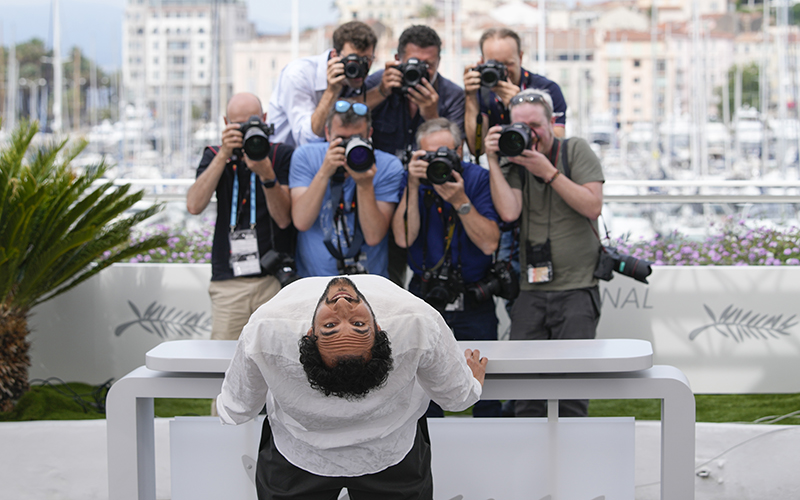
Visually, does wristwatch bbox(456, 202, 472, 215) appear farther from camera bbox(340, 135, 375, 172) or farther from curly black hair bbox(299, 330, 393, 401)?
curly black hair bbox(299, 330, 393, 401)

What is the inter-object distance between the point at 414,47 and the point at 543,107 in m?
0.60

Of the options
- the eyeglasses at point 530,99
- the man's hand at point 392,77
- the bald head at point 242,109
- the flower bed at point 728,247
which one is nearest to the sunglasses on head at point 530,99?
the eyeglasses at point 530,99

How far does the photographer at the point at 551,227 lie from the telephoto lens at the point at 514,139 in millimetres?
84

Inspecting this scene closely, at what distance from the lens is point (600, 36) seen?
50.4m

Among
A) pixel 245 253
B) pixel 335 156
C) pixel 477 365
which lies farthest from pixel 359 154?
pixel 477 365

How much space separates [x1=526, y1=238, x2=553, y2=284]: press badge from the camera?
290cm

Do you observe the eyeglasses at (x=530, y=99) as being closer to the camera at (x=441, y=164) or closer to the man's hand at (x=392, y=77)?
the camera at (x=441, y=164)

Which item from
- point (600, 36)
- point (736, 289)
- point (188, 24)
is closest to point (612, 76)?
point (600, 36)

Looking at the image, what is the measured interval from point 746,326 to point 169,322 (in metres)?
3.18

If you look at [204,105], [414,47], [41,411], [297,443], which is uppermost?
[204,105]

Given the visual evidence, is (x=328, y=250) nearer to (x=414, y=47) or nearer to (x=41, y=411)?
(x=414, y=47)

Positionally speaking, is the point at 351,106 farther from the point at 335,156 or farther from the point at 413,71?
the point at 413,71

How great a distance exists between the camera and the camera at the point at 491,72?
302cm

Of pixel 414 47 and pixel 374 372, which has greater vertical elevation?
pixel 414 47
